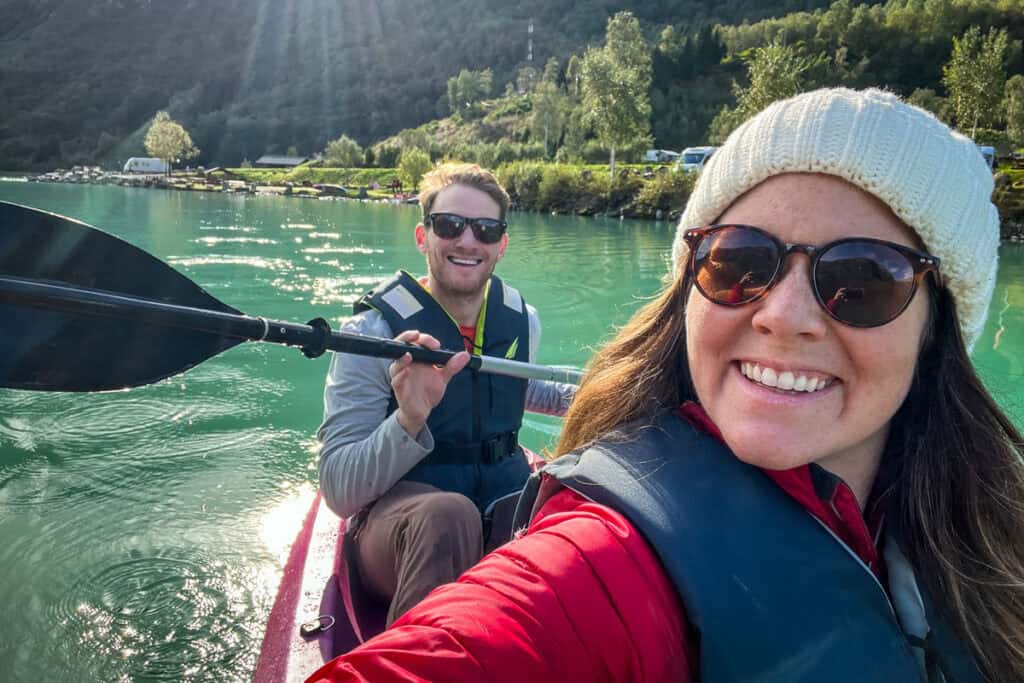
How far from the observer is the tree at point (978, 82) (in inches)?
1286

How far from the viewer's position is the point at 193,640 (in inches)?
125

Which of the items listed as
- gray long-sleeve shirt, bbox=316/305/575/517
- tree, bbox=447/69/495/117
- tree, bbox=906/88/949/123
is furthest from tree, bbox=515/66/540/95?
gray long-sleeve shirt, bbox=316/305/575/517

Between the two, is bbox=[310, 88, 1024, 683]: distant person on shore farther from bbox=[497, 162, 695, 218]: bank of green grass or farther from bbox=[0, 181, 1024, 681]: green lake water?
bbox=[497, 162, 695, 218]: bank of green grass

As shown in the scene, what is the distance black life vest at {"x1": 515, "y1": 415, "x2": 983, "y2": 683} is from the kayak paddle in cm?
106

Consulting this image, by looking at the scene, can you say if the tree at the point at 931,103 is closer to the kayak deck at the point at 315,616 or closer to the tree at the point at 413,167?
the tree at the point at 413,167

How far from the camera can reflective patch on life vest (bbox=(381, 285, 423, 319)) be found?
2.95m

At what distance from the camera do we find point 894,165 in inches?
40.4

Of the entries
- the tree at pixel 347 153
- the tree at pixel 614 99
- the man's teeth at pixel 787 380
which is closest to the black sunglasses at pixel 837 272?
the man's teeth at pixel 787 380

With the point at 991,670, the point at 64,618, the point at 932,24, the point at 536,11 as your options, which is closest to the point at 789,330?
the point at 991,670

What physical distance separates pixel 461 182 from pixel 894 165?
2551mm

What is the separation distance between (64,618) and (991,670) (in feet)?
12.7

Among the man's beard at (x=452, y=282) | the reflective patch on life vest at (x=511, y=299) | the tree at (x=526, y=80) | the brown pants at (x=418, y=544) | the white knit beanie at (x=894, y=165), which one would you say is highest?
the tree at (x=526, y=80)

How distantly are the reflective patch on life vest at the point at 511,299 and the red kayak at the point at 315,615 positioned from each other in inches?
54.3

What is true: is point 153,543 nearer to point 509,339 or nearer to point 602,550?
point 509,339
